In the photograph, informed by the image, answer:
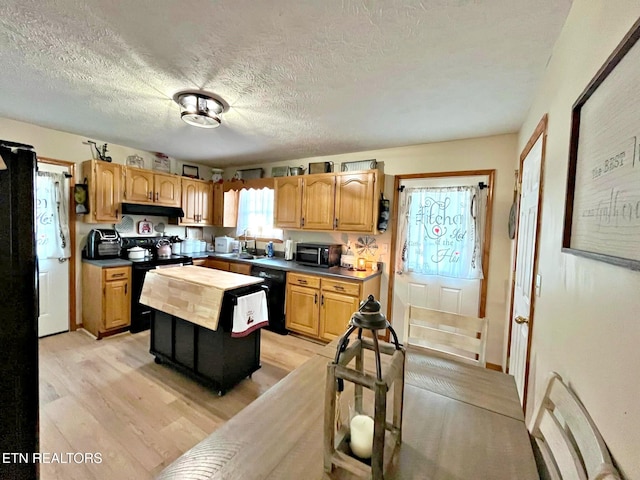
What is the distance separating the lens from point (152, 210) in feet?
12.9

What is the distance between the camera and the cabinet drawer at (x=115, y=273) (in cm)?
331

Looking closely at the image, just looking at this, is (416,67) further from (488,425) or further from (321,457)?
(321,457)

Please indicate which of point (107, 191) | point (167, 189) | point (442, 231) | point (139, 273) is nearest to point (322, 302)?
point (442, 231)

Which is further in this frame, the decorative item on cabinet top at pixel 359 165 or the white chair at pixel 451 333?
the decorative item on cabinet top at pixel 359 165

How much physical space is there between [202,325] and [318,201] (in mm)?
2187

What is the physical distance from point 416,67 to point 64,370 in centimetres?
395

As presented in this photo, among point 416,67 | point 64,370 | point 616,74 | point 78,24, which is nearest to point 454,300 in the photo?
point 416,67

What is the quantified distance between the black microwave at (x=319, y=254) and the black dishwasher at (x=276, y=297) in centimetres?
41

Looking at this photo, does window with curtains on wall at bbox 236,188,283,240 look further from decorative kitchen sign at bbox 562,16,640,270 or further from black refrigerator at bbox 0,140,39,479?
decorative kitchen sign at bbox 562,16,640,270

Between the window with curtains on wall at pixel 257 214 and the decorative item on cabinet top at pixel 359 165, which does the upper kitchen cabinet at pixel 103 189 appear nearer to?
the window with curtains on wall at pixel 257 214

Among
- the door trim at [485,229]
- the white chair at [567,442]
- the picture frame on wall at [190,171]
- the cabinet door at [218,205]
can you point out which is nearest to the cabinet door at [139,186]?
the picture frame on wall at [190,171]

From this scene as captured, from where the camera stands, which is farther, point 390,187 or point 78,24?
point 390,187

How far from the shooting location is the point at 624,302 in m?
0.69

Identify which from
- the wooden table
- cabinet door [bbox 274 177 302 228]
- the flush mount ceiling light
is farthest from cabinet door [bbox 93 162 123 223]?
the wooden table
